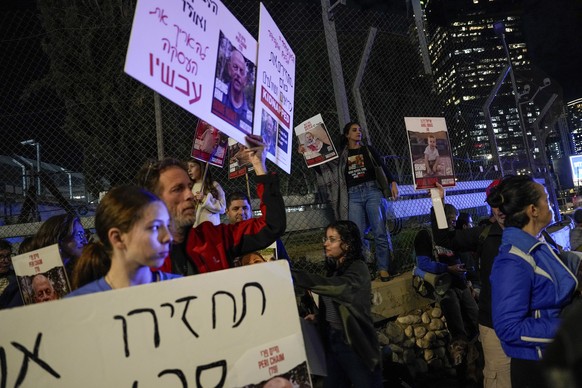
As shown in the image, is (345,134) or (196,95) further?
(345,134)

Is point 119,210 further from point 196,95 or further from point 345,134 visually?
point 345,134

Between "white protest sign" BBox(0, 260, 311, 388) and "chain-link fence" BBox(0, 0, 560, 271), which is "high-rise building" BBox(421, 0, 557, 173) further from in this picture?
"white protest sign" BBox(0, 260, 311, 388)

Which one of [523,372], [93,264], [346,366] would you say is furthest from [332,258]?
[93,264]

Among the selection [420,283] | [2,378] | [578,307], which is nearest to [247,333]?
[2,378]

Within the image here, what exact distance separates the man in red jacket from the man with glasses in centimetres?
146

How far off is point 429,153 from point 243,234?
209cm

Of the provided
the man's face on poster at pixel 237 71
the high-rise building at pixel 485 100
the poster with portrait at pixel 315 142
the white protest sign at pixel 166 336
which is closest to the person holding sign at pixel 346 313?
the white protest sign at pixel 166 336

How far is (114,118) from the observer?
9.51 metres

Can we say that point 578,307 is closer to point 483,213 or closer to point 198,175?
point 198,175

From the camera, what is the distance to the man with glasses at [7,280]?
2.76 meters

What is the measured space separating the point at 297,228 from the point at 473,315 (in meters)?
2.37

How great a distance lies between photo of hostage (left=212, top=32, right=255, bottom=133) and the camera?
221cm


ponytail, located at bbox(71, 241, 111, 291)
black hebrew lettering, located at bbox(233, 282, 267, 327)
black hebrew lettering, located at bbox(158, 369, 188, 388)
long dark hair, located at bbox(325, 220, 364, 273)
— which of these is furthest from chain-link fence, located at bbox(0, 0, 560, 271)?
black hebrew lettering, located at bbox(158, 369, 188, 388)

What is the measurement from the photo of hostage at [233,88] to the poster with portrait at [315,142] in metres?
2.21
